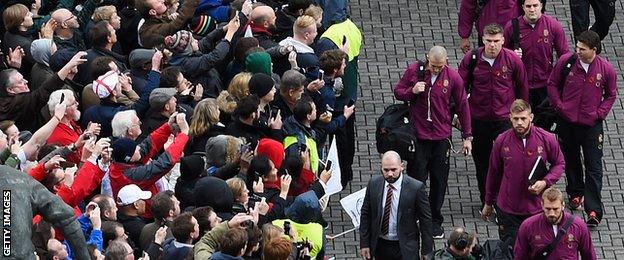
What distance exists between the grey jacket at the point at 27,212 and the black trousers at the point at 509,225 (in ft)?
18.4

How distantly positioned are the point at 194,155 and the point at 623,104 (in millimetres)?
6299

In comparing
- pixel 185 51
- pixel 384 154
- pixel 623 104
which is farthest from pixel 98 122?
pixel 623 104

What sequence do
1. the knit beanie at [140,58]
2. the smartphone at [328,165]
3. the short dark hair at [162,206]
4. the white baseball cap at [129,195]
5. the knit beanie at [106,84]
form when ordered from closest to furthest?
1. the short dark hair at [162,206]
2. the white baseball cap at [129,195]
3. the smartphone at [328,165]
4. the knit beanie at [106,84]
5. the knit beanie at [140,58]

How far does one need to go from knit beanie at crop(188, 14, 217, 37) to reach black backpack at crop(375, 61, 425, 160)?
233 cm

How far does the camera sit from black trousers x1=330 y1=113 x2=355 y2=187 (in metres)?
18.8

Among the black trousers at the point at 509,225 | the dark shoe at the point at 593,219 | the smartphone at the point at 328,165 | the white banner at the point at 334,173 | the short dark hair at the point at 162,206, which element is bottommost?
the dark shoe at the point at 593,219

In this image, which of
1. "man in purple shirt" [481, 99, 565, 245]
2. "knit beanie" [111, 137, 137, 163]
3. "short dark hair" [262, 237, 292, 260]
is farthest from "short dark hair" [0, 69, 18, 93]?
"man in purple shirt" [481, 99, 565, 245]

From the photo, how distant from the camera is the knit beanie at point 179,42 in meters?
18.2

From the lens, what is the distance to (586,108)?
59.1 ft

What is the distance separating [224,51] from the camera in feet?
59.5

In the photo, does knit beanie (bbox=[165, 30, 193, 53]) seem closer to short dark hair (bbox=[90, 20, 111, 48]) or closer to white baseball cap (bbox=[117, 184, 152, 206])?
short dark hair (bbox=[90, 20, 111, 48])

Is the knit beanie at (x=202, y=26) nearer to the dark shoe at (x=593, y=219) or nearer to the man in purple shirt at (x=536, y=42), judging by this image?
the man in purple shirt at (x=536, y=42)

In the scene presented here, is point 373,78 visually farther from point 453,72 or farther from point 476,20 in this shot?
point 453,72

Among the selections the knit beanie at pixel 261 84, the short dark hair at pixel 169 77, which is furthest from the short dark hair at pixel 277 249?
the short dark hair at pixel 169 77
